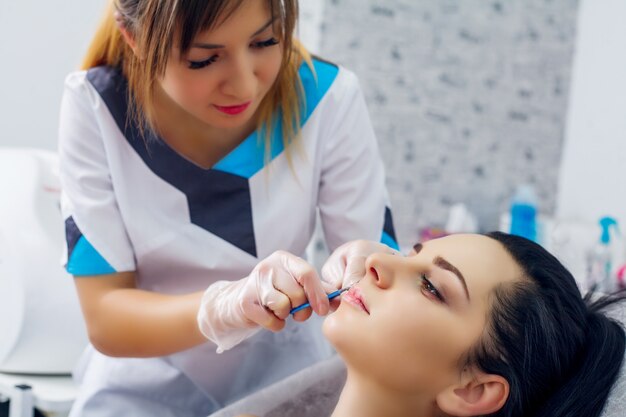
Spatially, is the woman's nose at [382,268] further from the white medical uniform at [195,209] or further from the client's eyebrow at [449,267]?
the white medical uniform at [195,209]

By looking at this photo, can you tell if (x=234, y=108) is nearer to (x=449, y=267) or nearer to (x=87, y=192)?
(x=87, y=192)

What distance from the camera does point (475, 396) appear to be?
39.4 inches

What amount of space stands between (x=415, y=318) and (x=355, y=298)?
3.7 inches

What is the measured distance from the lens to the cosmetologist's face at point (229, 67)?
1.04 m

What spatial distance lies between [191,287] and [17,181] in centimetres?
67

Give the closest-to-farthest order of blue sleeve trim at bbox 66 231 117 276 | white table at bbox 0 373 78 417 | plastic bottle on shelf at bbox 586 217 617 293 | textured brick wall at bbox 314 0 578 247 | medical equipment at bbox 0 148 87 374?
blue sleeve trim at bbox 66 231 117 276 < white table at bbox 0 373 78 417 < medical equipment at bbox 0 148 87 374 < plastic bottle on shelf at bbox 586 217 617 293 < textured brick wall at bbox 314 0 578 247

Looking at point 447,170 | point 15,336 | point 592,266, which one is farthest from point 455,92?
point 15,336

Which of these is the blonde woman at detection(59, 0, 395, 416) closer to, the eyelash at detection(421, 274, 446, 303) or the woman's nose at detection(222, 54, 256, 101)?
the woman's nose at detection(222, 54, 256, 101)

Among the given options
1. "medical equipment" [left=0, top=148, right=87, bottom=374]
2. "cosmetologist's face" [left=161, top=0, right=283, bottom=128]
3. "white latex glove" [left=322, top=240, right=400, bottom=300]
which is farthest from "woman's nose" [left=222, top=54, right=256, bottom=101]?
"medical equipment" [left=0, top=148, right=87, bottom=374]

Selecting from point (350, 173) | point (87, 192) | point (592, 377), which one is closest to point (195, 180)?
point (87, 192)

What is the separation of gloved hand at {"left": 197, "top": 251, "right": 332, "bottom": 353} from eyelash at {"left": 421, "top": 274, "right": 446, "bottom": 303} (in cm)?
15

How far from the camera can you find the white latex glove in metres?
1.10

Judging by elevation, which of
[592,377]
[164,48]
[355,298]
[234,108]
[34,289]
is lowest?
[34,289]

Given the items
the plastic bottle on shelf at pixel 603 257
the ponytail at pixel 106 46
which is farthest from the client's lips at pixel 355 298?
the plastic bottle on shelf at pixel 603 257
